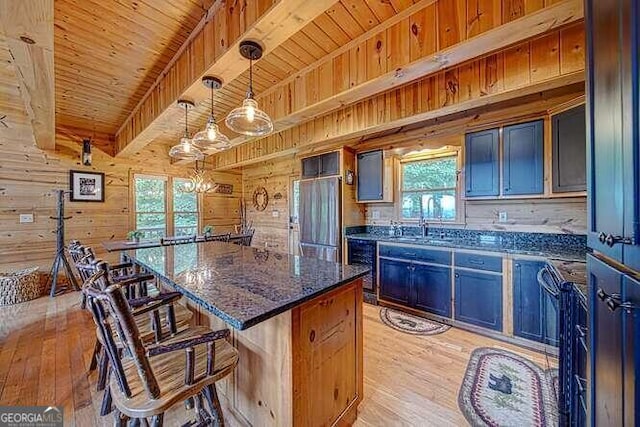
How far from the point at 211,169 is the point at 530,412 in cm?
633

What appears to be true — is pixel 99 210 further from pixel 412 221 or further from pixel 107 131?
pixel 412 221

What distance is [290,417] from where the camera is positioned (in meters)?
1.25

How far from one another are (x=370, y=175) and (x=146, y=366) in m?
3.52

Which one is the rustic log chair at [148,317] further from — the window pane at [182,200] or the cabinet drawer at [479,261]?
the window pane at [182,200]

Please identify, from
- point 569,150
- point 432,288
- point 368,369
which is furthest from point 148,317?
point 569,150

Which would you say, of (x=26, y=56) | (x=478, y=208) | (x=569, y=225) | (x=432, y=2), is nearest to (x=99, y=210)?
(x=26, y=56)

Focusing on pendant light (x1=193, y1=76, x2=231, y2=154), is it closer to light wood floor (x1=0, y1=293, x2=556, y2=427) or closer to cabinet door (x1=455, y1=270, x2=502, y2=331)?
A: light wood floor (x1=0, y1=293, x2=556, y2=427)

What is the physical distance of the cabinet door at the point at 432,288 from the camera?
3023mm

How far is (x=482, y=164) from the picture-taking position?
3100mm

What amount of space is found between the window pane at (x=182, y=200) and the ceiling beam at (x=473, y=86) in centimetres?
373

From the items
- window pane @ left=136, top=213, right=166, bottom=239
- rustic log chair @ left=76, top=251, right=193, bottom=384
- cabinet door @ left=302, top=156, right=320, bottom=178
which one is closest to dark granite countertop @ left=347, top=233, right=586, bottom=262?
cabinet door @ left=302, top=156, right=320, bottom=178

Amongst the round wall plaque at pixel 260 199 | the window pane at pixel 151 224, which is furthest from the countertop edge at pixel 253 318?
the round wall plaque at pixel 260 199

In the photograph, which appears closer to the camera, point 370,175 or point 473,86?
point 473,86

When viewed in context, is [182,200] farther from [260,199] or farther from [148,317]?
[148,317]
